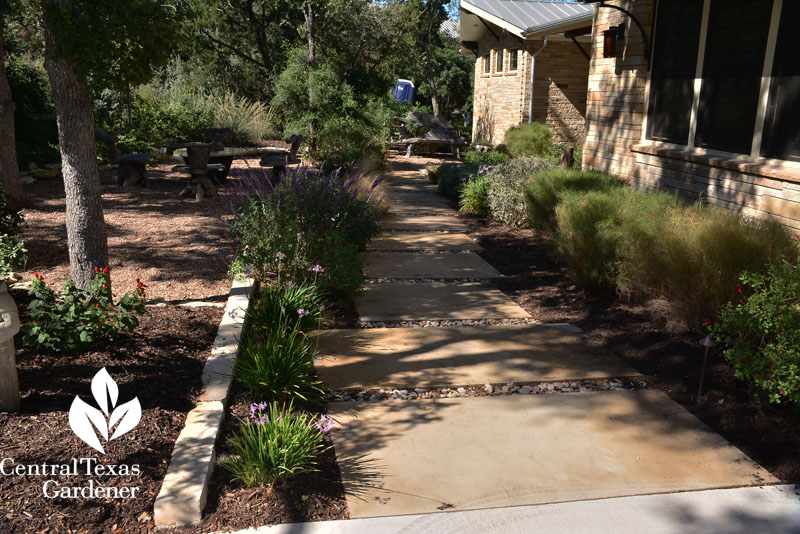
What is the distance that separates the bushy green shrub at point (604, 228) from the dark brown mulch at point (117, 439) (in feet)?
11.1

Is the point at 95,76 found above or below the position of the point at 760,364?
above

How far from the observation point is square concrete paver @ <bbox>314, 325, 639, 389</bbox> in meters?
4.19

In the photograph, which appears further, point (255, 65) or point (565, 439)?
point (255, 65)

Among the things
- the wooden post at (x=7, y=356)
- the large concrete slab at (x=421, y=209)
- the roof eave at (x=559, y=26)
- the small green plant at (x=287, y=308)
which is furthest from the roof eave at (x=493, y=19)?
the wooden post at (x=7, y=356)

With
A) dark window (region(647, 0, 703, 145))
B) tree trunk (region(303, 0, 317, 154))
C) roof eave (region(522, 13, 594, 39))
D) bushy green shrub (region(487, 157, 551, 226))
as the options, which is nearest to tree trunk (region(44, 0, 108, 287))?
bushy green shrub (region(487, 157, 551, 226))

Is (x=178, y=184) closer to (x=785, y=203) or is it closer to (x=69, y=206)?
(x=69, y=206)

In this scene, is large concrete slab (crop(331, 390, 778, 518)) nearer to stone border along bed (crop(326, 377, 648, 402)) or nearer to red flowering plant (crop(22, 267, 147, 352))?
stone border along bed (crop(326, 377, 648, 402))

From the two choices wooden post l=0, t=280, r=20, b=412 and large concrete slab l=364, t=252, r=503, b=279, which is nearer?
wooden post l=0, t=280, r=20, b=412

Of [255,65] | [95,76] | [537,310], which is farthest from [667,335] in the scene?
[255,65]

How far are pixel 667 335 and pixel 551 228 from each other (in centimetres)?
253

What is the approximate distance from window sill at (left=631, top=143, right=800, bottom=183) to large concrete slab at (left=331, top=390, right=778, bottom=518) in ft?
8.69

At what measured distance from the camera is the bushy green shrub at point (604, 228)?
17.8 ft

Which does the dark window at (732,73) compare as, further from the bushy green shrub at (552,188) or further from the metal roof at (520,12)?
the metal roof at (520,12)

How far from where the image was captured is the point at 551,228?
7.16 metres
